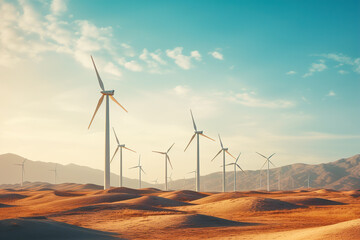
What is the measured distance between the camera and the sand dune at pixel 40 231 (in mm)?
23766

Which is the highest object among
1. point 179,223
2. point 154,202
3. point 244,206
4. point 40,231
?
point 40,231

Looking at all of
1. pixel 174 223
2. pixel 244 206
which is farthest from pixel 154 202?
pixel 174 223

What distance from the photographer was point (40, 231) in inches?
989

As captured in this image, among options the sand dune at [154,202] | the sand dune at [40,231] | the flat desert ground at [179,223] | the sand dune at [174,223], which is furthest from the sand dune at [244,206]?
the sand dune at [40,231]

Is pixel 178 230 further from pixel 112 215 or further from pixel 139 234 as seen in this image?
pixel 112 215

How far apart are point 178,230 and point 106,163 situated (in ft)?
123

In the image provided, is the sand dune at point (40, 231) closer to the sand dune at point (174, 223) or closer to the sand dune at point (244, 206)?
the sand dune at point (174, 223)

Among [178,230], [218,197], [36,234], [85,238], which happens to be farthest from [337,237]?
[218,197]

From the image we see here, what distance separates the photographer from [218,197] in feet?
225

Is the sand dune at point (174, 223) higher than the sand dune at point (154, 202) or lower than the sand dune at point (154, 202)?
higher

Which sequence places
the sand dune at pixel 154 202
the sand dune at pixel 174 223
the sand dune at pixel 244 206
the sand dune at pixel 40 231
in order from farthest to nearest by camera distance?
1. the sand dune at pixel 154 202
2. the sand dune at pixel 244 206
3. the sand dune at pixel 174 223
4. the sand dune at pixel 40 231

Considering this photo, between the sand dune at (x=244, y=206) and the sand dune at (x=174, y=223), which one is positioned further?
the sand dune at (x=244, y=206)

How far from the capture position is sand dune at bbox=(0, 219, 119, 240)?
2377 centimetres

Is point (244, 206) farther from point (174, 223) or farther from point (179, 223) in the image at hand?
point (174, 223)
